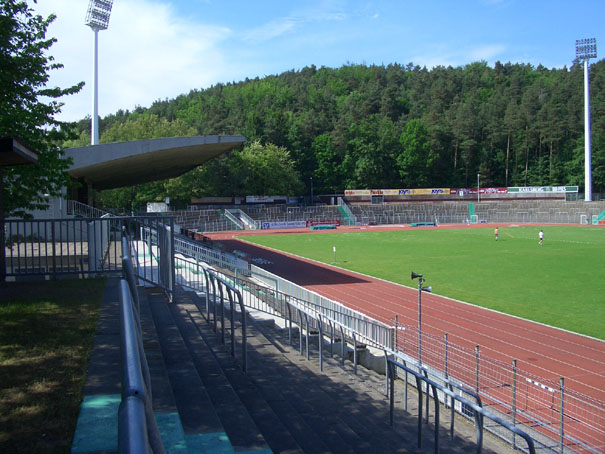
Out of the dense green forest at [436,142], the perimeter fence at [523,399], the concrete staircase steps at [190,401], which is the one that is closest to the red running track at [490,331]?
the perimeter fence at [523,399]

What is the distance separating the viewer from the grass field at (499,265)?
2188 centimetres

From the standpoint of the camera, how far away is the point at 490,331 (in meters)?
18.0

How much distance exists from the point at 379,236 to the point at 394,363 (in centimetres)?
Answer: 5336

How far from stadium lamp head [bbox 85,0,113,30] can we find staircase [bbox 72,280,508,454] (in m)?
52.8

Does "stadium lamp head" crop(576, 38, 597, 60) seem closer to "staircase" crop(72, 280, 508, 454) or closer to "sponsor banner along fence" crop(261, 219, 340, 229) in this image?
"sponsor banner along fence" crop(261, 219, 340, 229)

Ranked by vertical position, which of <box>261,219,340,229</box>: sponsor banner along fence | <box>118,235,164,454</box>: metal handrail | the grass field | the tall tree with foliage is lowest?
the grass field

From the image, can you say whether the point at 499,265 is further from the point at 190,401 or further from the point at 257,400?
the point at 190,401

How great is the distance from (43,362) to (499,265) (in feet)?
108

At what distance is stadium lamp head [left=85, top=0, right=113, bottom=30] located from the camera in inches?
A: 2140

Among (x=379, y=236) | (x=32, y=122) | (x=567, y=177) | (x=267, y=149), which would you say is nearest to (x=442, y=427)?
(x=32, y=122)

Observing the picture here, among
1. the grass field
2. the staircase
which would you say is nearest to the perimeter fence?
the staircase

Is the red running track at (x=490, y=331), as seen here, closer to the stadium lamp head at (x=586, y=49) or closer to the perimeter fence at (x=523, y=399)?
the perimeter fence at (x=523, y=399)

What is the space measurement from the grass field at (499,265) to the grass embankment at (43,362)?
1652 cm

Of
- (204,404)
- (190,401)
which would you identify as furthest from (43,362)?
(204,404)
